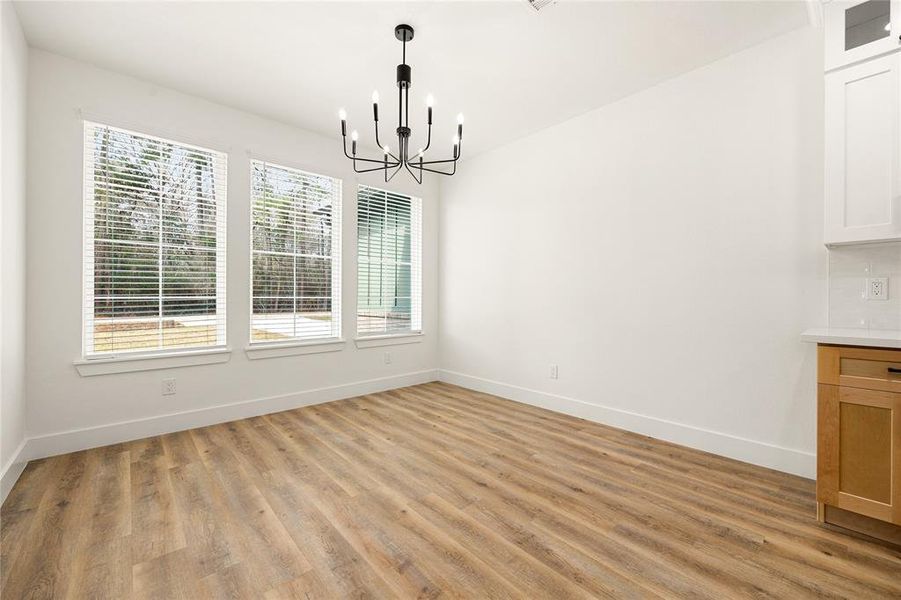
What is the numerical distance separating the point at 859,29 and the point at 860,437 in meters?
2.16

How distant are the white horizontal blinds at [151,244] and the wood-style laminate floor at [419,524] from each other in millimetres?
923

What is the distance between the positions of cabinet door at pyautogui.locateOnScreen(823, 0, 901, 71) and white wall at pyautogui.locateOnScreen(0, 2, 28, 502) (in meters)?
4.59

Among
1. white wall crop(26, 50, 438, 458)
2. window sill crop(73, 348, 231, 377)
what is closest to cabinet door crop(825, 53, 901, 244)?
white wall crop(26, 50, 438, 458)

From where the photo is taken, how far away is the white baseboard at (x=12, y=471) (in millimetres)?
2207

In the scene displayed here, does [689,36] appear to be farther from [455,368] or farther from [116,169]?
[116,169]

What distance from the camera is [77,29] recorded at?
8.56ft

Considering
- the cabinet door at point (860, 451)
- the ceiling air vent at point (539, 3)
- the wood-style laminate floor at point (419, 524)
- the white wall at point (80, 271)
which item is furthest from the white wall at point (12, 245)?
the cabinet door at point (860, 451)

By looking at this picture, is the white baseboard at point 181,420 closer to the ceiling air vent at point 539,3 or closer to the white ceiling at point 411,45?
the white ceiling at point 411,45

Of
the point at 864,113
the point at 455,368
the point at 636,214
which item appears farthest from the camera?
the point at 455,368

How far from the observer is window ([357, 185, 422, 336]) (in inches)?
184

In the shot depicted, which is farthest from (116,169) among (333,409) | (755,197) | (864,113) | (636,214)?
(864,113)

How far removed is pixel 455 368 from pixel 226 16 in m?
4.03

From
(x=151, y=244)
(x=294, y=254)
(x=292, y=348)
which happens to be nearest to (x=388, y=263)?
(x=294, y=254)

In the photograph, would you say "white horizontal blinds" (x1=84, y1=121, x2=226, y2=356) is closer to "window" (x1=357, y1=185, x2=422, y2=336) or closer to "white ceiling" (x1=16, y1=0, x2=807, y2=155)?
"white ceiling" (x1=16, y1=0, x2=807, y2=155)
